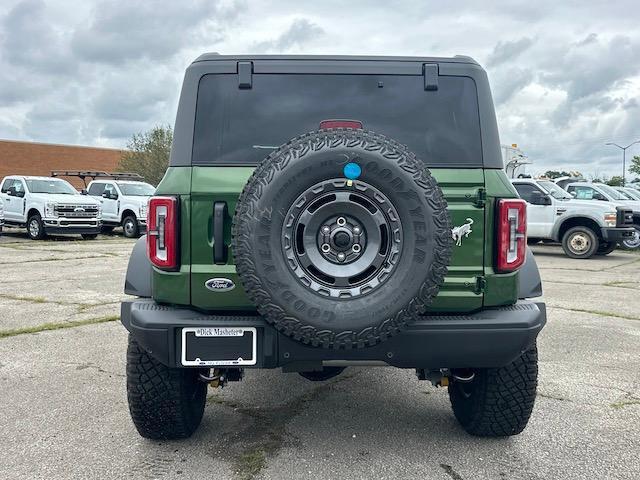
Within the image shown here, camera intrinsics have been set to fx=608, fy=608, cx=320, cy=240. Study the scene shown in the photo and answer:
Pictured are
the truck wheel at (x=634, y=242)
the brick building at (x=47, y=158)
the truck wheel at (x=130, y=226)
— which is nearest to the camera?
the truck wheel at (x=634, y=242)

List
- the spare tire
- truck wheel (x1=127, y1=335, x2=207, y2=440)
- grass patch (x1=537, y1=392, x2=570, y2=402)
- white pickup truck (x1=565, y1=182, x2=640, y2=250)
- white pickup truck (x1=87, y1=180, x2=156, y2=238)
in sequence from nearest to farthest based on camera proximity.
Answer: the spare tire → truck wheel (x1=127, y1=335, x2=207, y2=440) → grass patch (x1=537, y1=392, x2=570, y2=402) → white pickup truck (x1=565, y1=182, x2=640, y2=250) → white pickup truck (x1=87, y1=180, x2=156, y2=238)

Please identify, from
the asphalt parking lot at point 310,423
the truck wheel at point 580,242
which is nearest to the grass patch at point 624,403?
the asphalt parking lot at point 310,423

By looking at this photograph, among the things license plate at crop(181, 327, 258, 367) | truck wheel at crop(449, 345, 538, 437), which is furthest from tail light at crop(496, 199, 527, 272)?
license plate at crop(181, 327, 258, 367)

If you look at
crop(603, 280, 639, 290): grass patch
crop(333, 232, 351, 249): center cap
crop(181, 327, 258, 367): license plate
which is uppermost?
crop(333, 232, 351, 249): center cap

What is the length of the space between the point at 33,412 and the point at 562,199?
13820 millimetres

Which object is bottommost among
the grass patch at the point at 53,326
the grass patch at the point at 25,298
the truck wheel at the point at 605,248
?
the grass patch at the point at 53,326

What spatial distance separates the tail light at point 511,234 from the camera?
3.01m

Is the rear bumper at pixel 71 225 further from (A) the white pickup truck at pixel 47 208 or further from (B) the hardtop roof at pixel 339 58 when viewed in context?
(B) the hardtop roof at pixel 339 58

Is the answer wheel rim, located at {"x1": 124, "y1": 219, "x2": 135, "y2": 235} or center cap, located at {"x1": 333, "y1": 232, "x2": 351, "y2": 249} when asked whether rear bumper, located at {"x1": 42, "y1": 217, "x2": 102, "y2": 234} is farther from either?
center cap, located at {"x1": 333, "y1": 232, "x2": 351, "y2": 249}

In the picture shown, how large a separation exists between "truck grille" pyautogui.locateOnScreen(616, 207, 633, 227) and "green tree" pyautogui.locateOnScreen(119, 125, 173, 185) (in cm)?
3871

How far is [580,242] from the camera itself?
14742 mm

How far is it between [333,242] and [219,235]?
604mm

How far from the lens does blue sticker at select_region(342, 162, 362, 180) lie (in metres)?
2.63

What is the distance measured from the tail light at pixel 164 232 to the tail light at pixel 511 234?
1.60 m
